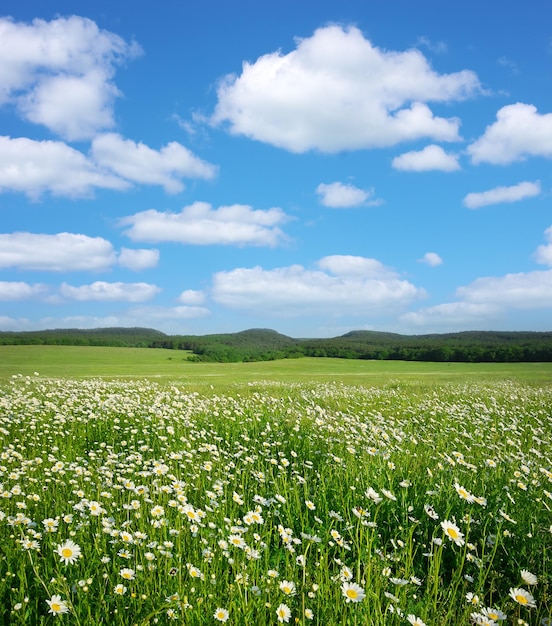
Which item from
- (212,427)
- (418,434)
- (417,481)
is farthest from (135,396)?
(417,481)

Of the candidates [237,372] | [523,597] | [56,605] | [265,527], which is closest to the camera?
[56,605]

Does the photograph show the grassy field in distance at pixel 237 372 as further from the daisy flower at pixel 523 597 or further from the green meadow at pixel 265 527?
the daisy flower at pixel 523 597

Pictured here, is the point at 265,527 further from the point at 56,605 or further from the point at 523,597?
the point at 523,597

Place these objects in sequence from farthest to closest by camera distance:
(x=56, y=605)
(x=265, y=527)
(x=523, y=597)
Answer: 1. (x=265, y=527)
2. (x=523, y=597)
3. (x=56, y=605)

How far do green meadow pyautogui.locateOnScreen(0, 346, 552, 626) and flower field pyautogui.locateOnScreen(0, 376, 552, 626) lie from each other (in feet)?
0.08

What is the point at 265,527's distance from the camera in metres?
4.23

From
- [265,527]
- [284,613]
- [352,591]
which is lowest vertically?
[265,527]

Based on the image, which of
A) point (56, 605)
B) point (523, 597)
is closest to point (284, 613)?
point (56, 605)

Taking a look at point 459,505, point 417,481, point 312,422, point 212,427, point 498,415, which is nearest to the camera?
point 459,505

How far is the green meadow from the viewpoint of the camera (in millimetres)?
3031

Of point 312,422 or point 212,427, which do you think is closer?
point 212,427

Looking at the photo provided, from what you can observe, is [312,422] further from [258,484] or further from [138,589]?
[138,589]

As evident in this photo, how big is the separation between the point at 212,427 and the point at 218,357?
225 feet

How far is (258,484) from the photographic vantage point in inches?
227
